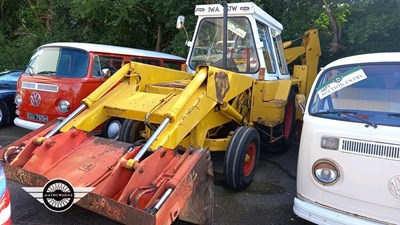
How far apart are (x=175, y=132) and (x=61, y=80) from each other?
11.8 ft

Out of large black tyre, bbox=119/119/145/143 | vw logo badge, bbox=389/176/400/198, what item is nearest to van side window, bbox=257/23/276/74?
large black tyre, bbox=119/119/145/143

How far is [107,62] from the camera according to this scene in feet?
22.4

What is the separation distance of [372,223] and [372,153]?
1.91 ft

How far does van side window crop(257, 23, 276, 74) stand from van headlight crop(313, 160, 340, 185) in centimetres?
283

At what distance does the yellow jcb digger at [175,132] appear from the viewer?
3.01 metres

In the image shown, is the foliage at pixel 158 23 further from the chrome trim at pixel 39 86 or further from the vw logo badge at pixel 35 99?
the vw logo badge at pixel 35 99

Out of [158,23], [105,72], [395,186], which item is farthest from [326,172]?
[158,23]

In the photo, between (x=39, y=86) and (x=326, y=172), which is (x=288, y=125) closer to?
(x=326, y=172)

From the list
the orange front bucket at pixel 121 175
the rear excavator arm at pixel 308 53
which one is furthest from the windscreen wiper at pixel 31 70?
the rear excavator arm at pixel 308 53

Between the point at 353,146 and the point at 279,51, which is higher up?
the point at 279,51

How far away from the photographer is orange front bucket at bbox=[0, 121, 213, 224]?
A: 280 cm

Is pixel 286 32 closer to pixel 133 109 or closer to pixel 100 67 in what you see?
pixel 100 67

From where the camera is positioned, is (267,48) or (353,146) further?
(267,48)

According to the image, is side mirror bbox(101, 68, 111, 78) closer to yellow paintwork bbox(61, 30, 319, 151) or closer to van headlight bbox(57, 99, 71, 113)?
van headlight bbox(57, 99, 71, 113)
